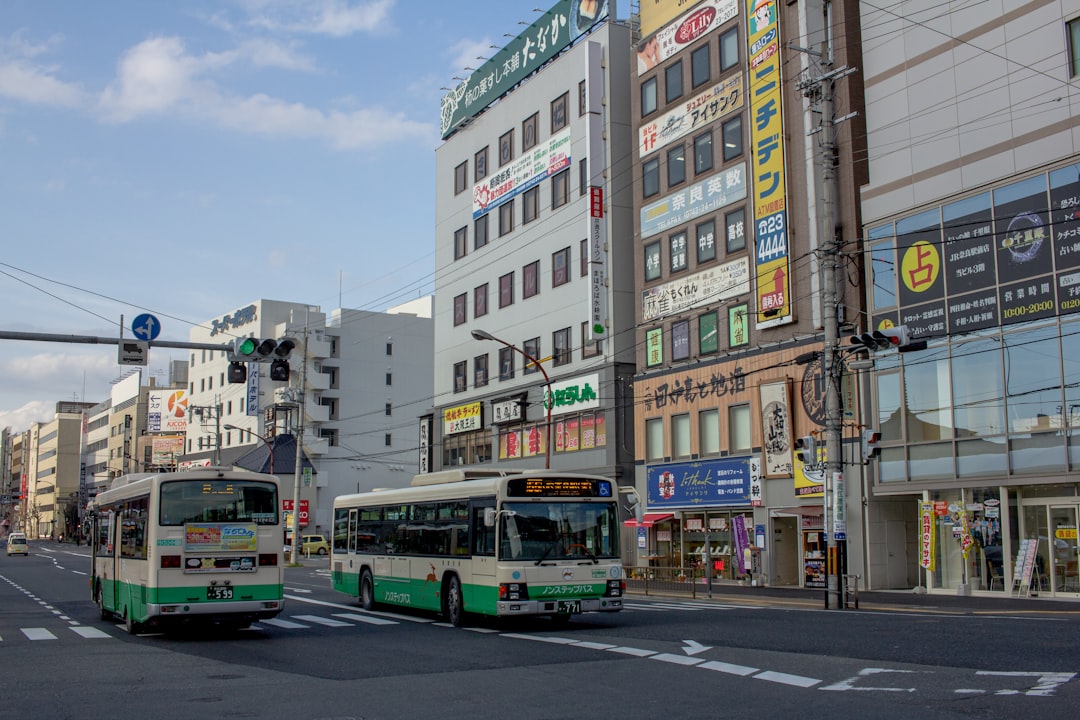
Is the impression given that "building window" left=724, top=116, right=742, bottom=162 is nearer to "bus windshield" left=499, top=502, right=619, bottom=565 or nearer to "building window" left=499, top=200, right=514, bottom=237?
"building window" left=499, top=200, right=514, bottom=237

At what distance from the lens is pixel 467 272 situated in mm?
59781

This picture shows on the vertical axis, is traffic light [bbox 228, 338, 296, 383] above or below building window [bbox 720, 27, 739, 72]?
below

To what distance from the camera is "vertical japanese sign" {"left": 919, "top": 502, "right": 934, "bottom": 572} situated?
31438mm

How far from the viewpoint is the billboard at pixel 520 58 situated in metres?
50.2

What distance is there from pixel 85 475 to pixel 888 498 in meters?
151

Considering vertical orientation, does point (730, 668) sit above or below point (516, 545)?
below

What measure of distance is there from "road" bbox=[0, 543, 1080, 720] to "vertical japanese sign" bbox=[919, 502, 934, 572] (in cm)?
864

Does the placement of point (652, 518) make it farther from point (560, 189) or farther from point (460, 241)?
point (460, 241)

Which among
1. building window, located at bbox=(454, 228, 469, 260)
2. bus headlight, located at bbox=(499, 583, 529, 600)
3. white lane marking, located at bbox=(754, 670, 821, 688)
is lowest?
white lane marking, located at bbox=(754, 670, 821, 688)

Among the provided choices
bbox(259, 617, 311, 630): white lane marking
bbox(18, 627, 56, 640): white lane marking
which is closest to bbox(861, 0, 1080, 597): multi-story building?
bbox(259, 617, 311, 630): white lane marking

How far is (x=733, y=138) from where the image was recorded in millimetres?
40062

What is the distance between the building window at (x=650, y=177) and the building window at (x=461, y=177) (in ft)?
57.6

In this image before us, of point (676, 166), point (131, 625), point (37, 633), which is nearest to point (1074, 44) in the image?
point (676, 166)

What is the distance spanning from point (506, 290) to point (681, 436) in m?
16.6
